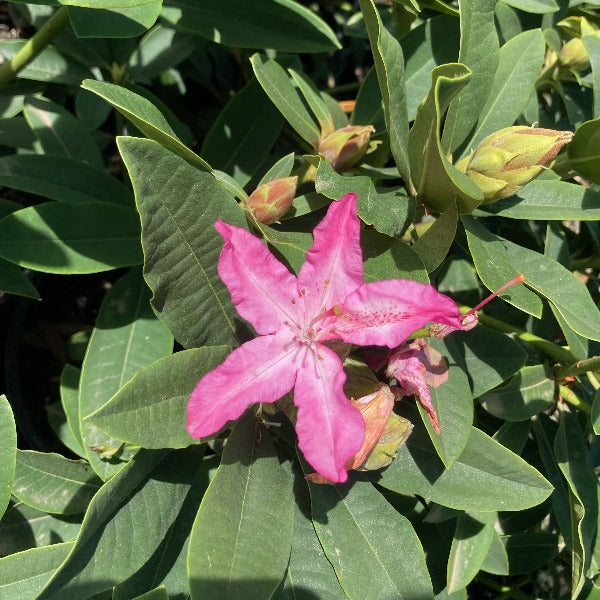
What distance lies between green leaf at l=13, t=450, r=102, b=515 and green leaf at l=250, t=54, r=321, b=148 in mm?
767

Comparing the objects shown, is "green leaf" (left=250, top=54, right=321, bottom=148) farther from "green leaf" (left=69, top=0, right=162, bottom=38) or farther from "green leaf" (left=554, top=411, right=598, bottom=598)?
"green leaf" (left=554, top=411, right=598, bottom=598)

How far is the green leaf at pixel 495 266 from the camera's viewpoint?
1.01 m

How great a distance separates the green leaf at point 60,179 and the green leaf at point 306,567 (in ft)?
2.25

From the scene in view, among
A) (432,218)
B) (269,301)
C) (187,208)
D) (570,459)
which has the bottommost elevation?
(570,459)

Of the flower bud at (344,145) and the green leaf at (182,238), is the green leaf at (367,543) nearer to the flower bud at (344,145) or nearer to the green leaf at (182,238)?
the green leaf at (182,238)

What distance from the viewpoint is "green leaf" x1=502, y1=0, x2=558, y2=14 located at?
130 cm

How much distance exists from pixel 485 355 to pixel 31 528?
3.06ft

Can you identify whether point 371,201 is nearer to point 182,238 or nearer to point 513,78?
point 182,238

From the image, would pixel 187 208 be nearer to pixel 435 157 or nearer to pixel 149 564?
pixel 435 157

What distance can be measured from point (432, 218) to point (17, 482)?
2.98 feet

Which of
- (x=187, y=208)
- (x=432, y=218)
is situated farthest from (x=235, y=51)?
(x=187, y=208)

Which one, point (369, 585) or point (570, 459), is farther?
point (570, 459)

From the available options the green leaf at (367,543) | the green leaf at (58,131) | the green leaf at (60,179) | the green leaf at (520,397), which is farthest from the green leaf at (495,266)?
the green leaf at (58,131)

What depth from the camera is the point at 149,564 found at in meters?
1.18
